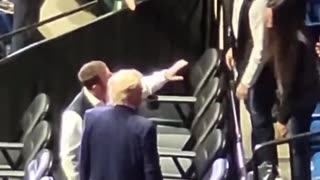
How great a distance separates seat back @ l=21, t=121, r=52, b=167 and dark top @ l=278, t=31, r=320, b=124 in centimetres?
141

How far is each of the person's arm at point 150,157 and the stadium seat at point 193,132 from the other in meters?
1.46

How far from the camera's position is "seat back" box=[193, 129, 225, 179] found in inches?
224

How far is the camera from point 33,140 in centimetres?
636

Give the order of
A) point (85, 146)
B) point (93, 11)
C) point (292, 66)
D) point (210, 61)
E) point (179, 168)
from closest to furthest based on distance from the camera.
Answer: point (85, 146) → point (292, 66) → point (179, 168) → point (210, 61) → point (93, 11)

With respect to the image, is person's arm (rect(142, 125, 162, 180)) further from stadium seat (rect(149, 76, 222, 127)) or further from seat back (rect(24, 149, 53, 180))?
stadium seat (rect(149, 76, 222, 127))

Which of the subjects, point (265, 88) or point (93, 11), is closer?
point (265, 88)

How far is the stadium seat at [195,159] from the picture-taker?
5711mm

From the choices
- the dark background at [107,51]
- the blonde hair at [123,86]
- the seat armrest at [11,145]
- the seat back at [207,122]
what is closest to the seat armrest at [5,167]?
the seat armrest at [11,145]

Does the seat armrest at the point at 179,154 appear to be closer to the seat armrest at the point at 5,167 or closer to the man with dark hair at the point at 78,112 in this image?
the man with dark hair at the point at 78,112

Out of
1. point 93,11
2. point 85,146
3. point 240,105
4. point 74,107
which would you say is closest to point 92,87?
point 74,107

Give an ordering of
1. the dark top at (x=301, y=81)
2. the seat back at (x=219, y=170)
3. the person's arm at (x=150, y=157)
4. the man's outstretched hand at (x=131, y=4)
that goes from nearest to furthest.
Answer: the person's arm at (x=150, y=157) → the seat back at (x=219, y=170) → the dark top at (x=301, y=81) → the man's outstretched hand at (x=131, y=4)

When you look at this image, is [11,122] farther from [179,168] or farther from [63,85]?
[179,168]

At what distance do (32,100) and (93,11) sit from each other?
3.06 ft

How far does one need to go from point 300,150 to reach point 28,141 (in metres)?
1.74
